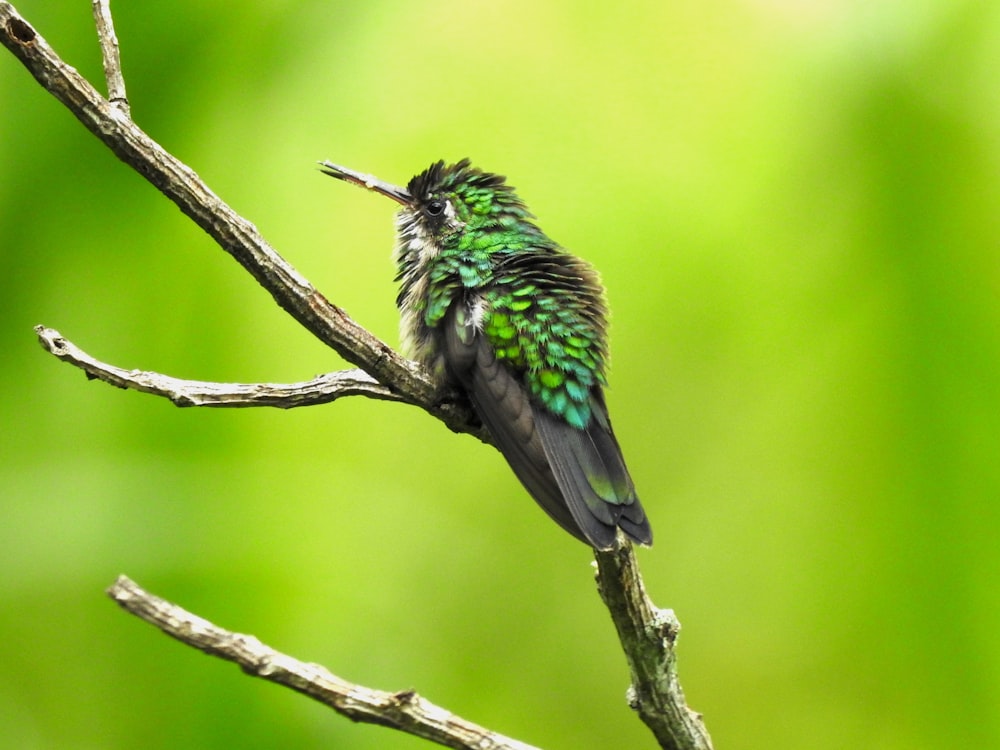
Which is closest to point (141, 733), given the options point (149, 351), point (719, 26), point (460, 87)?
point (149, 351)

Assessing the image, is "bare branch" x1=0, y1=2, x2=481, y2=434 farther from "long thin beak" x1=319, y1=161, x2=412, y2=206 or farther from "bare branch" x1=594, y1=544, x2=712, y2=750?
"long thin beak" x1=319, y1=161, x2=412, y2=206

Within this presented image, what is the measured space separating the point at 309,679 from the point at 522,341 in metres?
0.74

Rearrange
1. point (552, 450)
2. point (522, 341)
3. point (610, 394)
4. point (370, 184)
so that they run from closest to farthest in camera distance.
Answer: point (552, 450), point (522, 341), point (370, 184), point (610, 394)

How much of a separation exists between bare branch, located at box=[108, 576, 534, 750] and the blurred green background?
1485 millimetres

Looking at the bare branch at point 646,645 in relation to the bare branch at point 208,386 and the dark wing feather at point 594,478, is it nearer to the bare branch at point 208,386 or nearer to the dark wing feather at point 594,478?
the dark wing feather at point 594,478

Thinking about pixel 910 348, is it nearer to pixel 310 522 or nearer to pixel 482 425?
pixel 482 425

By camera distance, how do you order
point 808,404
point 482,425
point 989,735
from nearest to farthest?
point 482,425 → point 989,735 → point 808,404

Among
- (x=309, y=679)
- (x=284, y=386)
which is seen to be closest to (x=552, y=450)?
(x=284, y=386)

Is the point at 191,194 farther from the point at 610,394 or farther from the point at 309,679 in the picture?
the point at 610,394

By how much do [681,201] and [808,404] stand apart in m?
0.76

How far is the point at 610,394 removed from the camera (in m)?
2.85

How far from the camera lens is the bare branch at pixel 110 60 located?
1.40 m

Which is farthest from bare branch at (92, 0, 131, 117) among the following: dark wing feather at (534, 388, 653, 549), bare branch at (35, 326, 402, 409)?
dark wing feather at (534, 388, 653, 549)

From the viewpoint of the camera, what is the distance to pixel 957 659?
2.70 m
